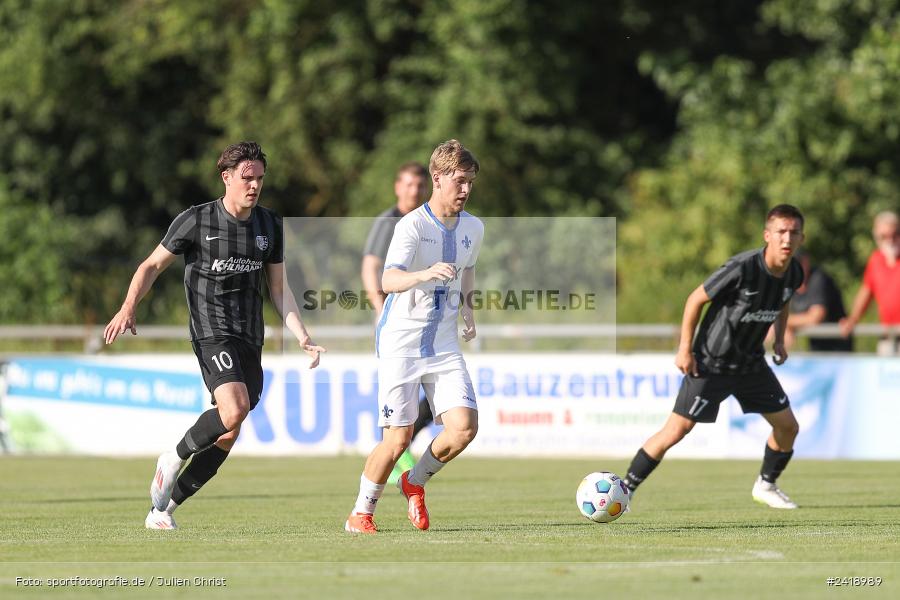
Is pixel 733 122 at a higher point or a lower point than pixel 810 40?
lower

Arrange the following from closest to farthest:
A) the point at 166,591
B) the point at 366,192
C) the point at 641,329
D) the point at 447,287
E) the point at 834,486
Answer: the point at 166,591, the point at 447,287, the point at 834,486, the point at 641,329, the point at 366,192

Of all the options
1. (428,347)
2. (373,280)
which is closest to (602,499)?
(428,347)

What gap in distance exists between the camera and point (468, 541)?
7.95m

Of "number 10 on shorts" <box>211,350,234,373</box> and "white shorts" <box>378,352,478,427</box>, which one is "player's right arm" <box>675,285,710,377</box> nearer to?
"white shorts" <box>378,352,478,427</box>

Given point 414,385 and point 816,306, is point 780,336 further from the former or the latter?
point 816,306

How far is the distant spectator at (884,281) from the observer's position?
1544cm

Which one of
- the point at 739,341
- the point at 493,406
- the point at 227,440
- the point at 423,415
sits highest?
the point at 739,341

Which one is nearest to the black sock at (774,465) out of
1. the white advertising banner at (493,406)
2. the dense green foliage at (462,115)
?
the white advertising banner at (493,406)

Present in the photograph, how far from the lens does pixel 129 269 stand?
29.3 meters

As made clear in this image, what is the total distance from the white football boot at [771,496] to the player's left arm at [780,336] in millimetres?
857

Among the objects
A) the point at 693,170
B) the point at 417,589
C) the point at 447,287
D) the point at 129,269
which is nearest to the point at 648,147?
the point at 693,170

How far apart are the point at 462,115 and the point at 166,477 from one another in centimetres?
1810

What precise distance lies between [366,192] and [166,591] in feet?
68.2

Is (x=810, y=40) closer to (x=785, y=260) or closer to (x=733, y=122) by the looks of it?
(x=733, y=122)
